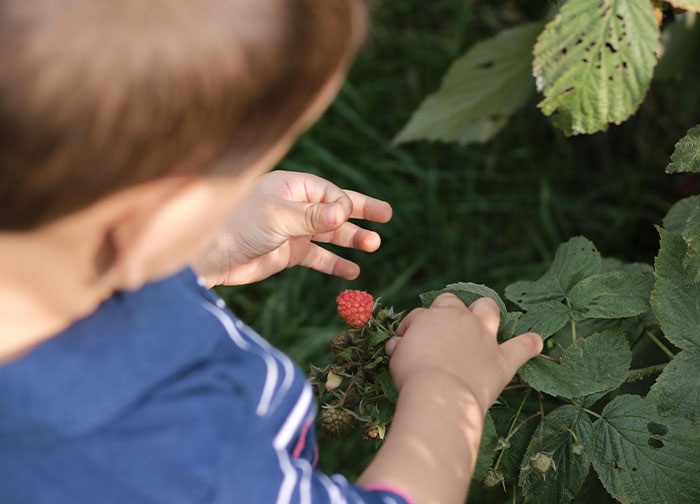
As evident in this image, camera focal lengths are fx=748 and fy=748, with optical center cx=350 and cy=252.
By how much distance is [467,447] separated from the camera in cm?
87

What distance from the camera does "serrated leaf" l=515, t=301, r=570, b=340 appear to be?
0.99 metres

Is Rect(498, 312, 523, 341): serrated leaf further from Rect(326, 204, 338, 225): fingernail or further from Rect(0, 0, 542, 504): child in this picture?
Rect(326, 204, 338, 225): fingernail

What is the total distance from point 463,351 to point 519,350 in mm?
71

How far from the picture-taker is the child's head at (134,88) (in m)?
0.53

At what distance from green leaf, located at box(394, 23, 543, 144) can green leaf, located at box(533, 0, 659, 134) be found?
451mm

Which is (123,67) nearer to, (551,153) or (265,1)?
(265,1)

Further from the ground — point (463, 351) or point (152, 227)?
point (152, 227)

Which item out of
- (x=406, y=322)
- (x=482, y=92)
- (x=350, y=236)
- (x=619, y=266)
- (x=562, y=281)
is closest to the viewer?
(x=406, y=322)

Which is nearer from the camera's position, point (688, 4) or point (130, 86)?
point (130, 86)

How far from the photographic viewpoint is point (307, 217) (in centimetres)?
107

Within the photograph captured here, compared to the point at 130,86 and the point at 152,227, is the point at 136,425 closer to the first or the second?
the point at 152,227

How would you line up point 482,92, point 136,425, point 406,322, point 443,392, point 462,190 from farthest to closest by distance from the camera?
point 462,190
point 482,92
point 406,322
point 443,392
point 136,425

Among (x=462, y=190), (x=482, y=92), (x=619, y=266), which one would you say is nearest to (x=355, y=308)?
(x=619, y=266)

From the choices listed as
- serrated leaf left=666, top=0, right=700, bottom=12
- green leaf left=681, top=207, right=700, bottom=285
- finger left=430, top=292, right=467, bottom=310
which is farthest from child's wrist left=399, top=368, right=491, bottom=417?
serrated leaf left=666, top=0, right=700, bottom=12
